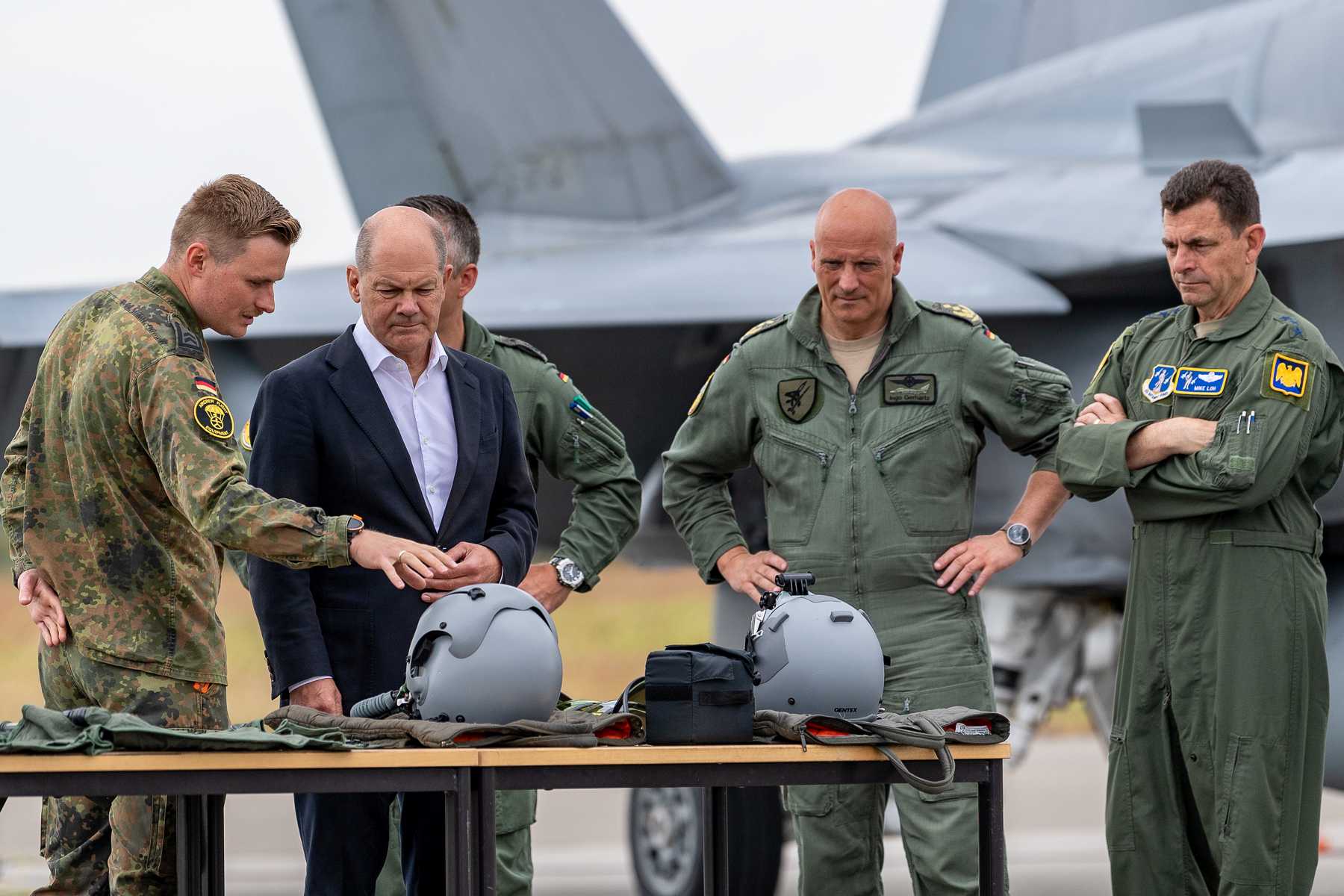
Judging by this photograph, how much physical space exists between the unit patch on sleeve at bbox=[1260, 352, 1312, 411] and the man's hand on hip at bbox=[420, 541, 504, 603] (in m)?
1.46

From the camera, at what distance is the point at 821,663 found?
247cm

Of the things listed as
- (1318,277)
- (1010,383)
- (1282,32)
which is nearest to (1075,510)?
(1318,277)

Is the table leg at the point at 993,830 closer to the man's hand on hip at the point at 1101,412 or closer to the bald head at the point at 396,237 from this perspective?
the man's hand on hip at the point at 1101,412

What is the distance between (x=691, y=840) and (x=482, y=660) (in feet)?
11.8

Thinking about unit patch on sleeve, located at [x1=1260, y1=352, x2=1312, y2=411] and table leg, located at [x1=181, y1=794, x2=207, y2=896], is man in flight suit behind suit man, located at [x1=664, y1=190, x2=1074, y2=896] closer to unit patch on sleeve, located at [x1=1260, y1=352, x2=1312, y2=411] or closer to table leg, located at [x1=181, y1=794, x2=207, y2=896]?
unit patch on sleeve, located at [x1=1260, y1=352, x2=1312, y2=411]

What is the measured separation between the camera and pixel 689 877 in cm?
568

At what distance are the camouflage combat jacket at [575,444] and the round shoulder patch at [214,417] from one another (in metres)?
1.09

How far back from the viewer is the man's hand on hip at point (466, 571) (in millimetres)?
2510

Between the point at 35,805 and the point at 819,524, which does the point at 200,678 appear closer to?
the point at 819,524

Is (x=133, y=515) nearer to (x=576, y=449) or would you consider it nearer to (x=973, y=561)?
(x=576, y=449)

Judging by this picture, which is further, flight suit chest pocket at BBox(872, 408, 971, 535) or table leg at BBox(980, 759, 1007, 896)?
flight suit chest pocket at BBox(872, 408, 971, 535)

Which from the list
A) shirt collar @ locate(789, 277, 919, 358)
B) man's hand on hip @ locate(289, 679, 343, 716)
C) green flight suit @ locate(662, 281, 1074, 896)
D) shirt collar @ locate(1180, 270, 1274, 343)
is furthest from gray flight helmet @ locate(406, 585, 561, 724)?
shirt collar @ locate(1180, 270, 1274, 343)

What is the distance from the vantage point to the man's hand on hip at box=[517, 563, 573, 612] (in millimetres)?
3318

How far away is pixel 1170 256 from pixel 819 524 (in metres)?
0.87
